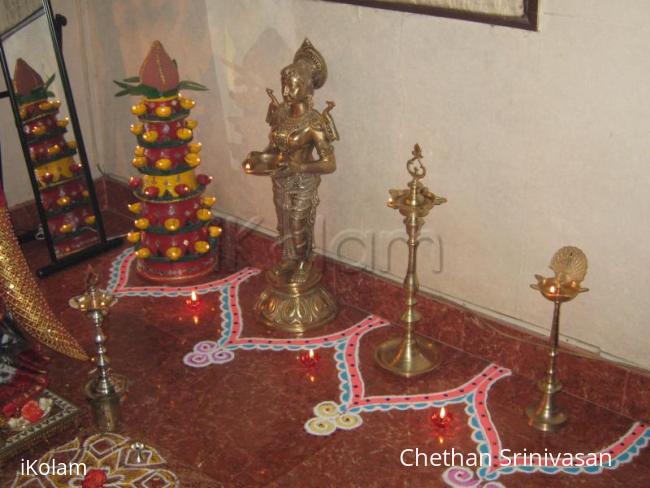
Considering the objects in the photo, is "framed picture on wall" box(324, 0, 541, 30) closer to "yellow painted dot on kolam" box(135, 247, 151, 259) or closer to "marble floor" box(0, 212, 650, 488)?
"marble floor" box(0, 212, 650, 488)

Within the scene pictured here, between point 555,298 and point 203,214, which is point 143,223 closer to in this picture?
point 203,214

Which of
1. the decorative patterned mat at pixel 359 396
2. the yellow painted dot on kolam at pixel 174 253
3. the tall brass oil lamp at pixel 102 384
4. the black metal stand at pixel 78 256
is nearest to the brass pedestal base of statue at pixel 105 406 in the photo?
the tall brass oil lamp at pixel 102 384

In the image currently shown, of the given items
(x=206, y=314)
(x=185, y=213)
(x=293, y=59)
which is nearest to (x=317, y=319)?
(x=206, y=314)

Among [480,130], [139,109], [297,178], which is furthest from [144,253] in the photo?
[480,130]

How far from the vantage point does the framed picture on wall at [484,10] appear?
8.72ft

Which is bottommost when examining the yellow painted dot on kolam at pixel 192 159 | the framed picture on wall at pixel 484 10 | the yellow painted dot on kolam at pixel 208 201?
the yellow painted dot on kolam at pixel 208 201

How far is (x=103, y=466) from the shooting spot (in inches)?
105

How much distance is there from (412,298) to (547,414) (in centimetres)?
58

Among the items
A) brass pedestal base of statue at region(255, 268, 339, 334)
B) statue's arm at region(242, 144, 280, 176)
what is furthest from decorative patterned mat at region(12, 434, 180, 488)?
statue's arm at region(242, 144, 280, 176)

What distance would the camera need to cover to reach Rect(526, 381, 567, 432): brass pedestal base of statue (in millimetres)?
2783

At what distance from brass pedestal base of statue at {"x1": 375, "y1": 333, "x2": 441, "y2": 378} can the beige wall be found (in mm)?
223

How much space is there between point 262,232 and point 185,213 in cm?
35

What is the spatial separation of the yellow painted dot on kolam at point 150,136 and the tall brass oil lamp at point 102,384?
89cm

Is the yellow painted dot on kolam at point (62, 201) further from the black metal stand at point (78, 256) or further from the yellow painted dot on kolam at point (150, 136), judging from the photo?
the yellow painted dot on kolam at point (150, 136)
